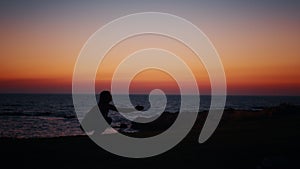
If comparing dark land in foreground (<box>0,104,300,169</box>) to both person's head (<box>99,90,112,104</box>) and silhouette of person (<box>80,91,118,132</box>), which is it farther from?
person's head (<box>99,90,112,104</box>)

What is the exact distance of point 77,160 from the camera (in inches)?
423

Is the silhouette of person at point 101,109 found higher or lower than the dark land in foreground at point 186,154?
higher

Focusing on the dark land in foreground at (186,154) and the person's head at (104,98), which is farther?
the person's head at (104,98)

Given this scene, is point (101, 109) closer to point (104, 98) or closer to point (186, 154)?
point (104, 98)

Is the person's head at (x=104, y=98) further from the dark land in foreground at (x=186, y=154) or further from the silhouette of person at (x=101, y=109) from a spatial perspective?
the dark land in foreground at (x=186, y=154)

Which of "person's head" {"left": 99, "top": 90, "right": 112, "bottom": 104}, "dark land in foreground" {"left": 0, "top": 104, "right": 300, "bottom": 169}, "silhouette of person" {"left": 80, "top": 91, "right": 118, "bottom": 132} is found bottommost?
"dark land in foreground" {"left": 0, "top": 104, "right": 300, "bottom": 169}

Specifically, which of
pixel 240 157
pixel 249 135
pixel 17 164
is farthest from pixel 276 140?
pixel 17 164

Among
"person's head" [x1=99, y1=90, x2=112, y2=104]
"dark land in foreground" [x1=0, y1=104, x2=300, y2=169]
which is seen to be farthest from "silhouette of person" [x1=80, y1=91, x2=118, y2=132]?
"dark land in foreground" [x1=0, y1=104, x2=300, y2=169]

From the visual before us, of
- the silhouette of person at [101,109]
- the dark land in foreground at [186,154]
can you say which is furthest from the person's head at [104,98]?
the dark land in foreground at [186,154]

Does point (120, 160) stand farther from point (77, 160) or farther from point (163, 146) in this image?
point (163, 146)

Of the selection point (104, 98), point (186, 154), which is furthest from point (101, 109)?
point (186, 154)

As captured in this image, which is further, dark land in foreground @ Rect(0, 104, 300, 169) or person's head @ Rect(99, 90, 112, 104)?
person's head @ Rect(99, 90, 112, 104)

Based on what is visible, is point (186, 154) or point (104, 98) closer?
point (186, 154)

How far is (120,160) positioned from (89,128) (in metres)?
2.19
